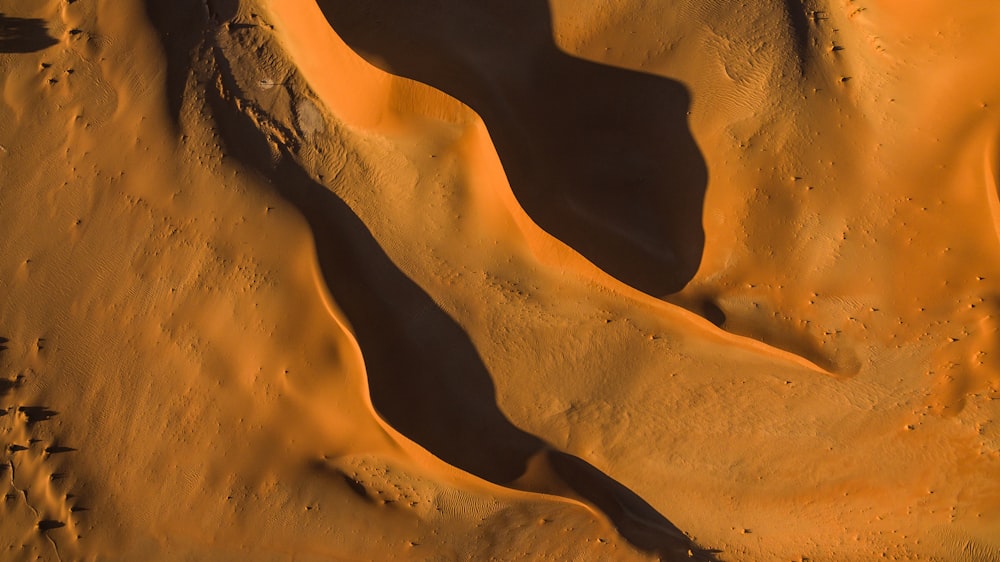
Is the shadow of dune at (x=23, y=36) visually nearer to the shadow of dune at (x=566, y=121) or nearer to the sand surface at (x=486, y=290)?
the sand surface at (x=486, y=290)

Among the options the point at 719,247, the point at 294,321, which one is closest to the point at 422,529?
the point at 294,321

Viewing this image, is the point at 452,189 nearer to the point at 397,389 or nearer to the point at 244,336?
the point at 397,389

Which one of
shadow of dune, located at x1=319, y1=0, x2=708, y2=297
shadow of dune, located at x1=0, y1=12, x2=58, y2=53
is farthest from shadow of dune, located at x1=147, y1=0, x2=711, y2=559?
shadow of dune, located at x1=0, y1=12, x2=58, y2=53

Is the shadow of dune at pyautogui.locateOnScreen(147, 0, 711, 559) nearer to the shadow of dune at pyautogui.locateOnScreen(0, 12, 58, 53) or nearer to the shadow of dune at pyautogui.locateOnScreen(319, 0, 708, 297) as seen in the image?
the shadow of dune at pyautogui.locateOnScreen(319, 0, 708, 297)

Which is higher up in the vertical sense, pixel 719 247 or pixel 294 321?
pixel 719 247

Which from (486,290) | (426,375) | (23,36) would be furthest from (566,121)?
(23,36)

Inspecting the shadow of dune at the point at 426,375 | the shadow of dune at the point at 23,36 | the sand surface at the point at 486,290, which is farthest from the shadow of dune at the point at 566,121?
the shadow of dune at the point at 23,36
